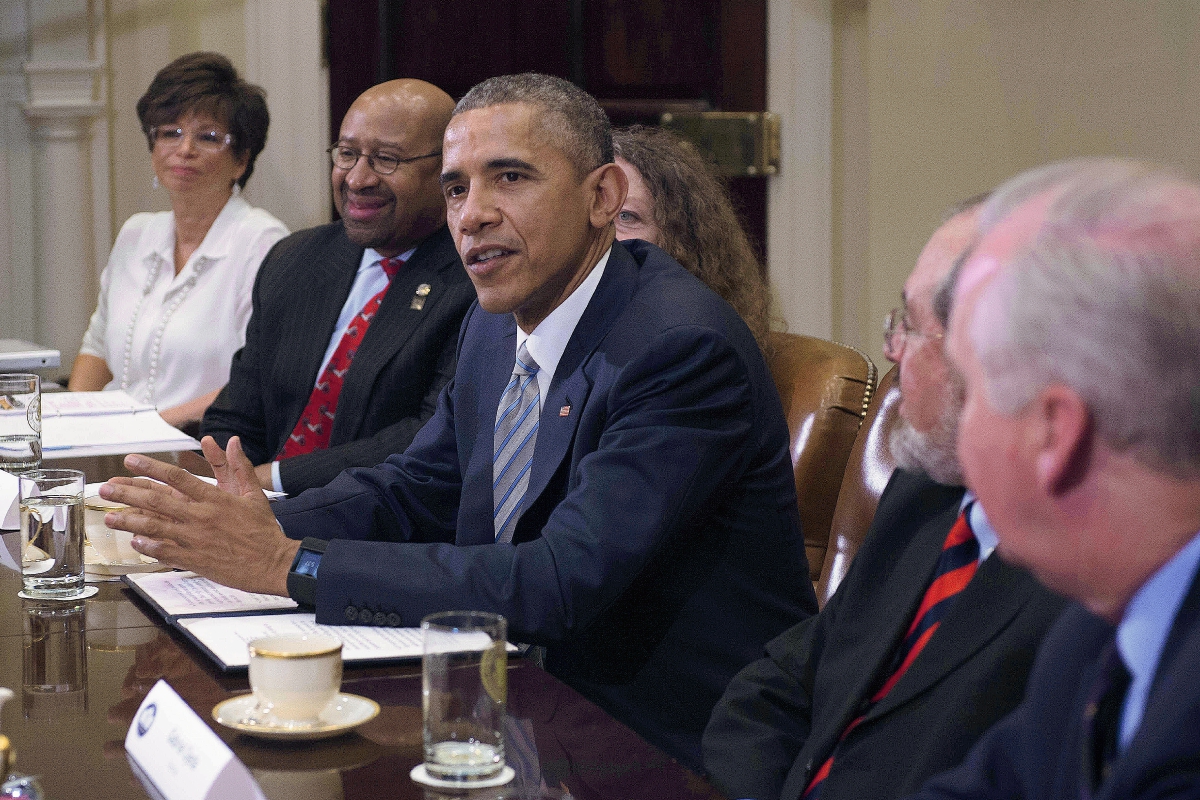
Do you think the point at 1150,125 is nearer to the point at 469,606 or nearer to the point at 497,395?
the point at 497,395

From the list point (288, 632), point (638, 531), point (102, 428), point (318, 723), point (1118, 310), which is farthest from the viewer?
point (102, 428)

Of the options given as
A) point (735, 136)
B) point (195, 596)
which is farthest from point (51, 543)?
point (735, 136)

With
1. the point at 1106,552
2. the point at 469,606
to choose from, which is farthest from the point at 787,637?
the point at 1106,552

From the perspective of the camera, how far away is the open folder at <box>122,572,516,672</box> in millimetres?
1365

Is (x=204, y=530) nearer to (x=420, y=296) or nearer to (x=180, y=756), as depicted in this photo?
(x=180, y=756)

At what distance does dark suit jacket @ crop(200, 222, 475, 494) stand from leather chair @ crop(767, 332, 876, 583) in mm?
729

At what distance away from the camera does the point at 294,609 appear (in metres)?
1.55

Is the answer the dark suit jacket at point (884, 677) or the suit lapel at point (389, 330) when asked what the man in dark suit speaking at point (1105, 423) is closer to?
the dark suit jacket at point (884, 677)

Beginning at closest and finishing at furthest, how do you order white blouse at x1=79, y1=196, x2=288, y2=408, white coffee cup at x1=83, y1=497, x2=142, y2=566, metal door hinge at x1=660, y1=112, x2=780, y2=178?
1. white coffee cup at x1=83, y1=497, x2=142, y2=566
2. white blouse at x1=79, y1=196, x2=288, y2=408
3. metal door hinge at x1=660, y1=112, x2=780, y2=178

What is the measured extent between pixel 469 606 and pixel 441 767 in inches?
18.0

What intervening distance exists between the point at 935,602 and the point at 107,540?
3.39 feet

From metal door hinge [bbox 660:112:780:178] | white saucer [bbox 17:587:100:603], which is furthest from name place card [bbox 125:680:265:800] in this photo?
metal door hinge [bbox 660:112:780:178]

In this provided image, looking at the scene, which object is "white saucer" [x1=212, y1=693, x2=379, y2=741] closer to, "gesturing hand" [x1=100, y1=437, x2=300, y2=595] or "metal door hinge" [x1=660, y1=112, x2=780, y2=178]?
"gesturing hand" [x1=100, y1=437, x2=300, y2=595]

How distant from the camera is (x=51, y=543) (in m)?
1.61
